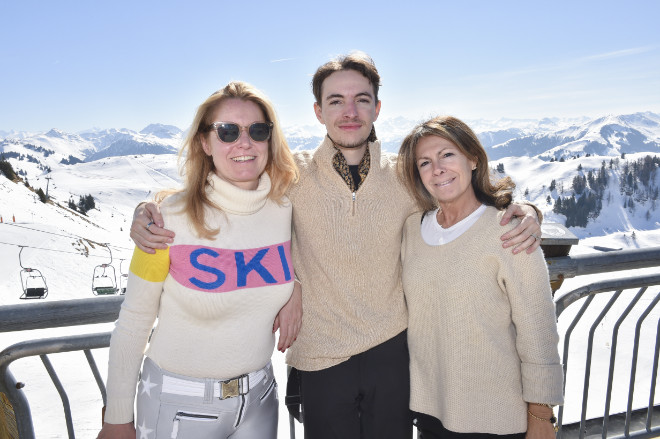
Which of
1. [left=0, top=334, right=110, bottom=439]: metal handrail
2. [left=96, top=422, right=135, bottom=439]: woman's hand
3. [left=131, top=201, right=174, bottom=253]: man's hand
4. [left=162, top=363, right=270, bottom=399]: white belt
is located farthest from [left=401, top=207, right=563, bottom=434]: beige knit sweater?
[left=0, top=334, right=110, bottom=439]: metal handrail

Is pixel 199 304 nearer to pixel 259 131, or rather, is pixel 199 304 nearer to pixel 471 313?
pixel 259 131

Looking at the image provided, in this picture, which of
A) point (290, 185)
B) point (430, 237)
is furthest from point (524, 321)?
point (290, 185)

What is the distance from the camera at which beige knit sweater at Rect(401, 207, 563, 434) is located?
2.66 meters

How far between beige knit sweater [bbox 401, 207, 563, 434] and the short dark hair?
1.28 metres

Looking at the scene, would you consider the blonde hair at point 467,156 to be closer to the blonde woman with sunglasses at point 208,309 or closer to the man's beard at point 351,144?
the man's beard at point 351,144

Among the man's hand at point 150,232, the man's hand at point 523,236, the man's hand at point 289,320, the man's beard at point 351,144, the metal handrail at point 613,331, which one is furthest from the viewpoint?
the metal handrail at point 613,331

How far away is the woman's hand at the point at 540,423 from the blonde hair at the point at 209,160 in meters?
1.91

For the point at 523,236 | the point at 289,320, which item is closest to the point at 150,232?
the point at 289,320

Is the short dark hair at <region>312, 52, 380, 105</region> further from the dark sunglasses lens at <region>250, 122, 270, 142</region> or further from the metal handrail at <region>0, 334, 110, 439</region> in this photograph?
the metal handrail at <region>0, 334, 110, 439</region>

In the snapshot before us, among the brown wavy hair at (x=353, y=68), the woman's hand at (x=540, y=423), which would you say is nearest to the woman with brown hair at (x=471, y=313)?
the woman's hand at (x=540, y=423)

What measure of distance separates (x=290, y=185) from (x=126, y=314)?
125 centimetres

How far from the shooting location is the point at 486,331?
9.00ft

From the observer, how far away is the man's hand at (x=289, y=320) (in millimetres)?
2910

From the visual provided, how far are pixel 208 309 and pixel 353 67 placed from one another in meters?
1.91
